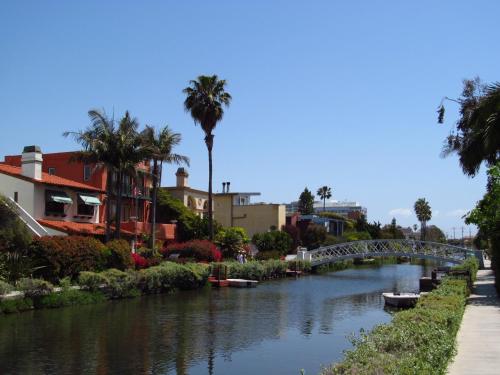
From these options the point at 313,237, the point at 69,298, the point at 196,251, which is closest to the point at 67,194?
the point at 196,251

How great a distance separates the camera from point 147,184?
58.8 meters

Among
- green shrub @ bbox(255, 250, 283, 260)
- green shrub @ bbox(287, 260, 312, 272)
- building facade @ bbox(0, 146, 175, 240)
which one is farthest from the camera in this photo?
green shrub @ bbox(255, 250, 283, 260)

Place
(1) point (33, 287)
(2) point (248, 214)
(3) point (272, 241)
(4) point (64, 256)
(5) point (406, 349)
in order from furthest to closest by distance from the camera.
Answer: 1. (2) point (248, 214)
2. (3) point (272, 241)
3. (4) point (64, 256)
4. (1) point (33, 287)
5. (5) point (406, 349)

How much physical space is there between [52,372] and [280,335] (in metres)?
9.96

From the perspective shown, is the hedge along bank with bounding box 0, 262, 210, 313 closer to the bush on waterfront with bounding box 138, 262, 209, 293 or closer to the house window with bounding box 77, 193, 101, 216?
the bush on waterfront with bounding box 138, 262, 209, 293

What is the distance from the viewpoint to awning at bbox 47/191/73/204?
42.8m

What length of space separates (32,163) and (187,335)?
24.6 metres

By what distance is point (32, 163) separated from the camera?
138 ft

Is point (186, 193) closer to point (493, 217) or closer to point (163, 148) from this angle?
point (163, 148)

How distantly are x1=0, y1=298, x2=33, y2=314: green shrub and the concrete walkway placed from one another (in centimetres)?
2013

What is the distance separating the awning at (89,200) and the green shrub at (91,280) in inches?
556

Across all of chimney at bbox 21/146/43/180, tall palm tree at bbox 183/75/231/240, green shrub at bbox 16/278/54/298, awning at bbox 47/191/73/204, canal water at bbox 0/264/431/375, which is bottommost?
canal water at bbox 0/264/431/375

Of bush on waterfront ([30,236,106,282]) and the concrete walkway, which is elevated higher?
bush on waterfront ([30,236,106,282])

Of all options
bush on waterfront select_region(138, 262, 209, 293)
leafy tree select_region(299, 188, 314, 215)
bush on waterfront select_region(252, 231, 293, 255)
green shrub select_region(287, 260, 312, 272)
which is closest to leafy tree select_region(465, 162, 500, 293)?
bush on waterfront select_region(138, 262, 209, 293)
